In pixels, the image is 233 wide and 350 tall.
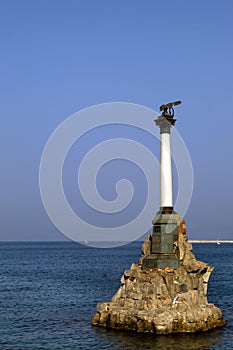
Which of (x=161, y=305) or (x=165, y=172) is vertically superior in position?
(x=165, y=172)

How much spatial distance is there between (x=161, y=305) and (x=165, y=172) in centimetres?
956

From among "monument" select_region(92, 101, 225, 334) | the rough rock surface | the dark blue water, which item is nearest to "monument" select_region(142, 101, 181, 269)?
"monument" select_region(92, 101, 225, 334)

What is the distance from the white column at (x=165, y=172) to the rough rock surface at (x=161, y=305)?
16.3ft

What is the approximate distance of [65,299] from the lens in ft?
164

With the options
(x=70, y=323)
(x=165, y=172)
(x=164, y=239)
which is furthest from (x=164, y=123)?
(x=70, y=323)

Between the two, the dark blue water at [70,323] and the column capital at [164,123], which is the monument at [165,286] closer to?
the column capital at [164,123]

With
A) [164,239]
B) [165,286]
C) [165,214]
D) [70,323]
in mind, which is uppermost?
[165,214]

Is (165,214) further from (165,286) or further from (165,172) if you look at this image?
(165,286)

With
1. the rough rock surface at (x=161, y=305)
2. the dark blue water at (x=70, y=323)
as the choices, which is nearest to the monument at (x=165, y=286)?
the rough rock surface at (x=161, y=305)

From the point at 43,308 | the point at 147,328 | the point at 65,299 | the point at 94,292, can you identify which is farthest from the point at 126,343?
the point at 94,292

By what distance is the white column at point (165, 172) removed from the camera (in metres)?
37.4

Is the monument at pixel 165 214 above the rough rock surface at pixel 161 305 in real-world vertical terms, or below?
above

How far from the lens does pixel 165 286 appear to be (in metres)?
34.0

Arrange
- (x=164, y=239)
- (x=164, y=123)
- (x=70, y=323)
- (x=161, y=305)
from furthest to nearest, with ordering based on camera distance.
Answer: (x=164, y=123) < (x=164, y=239) < (x=70, y=323) < (x=161, y=305)
